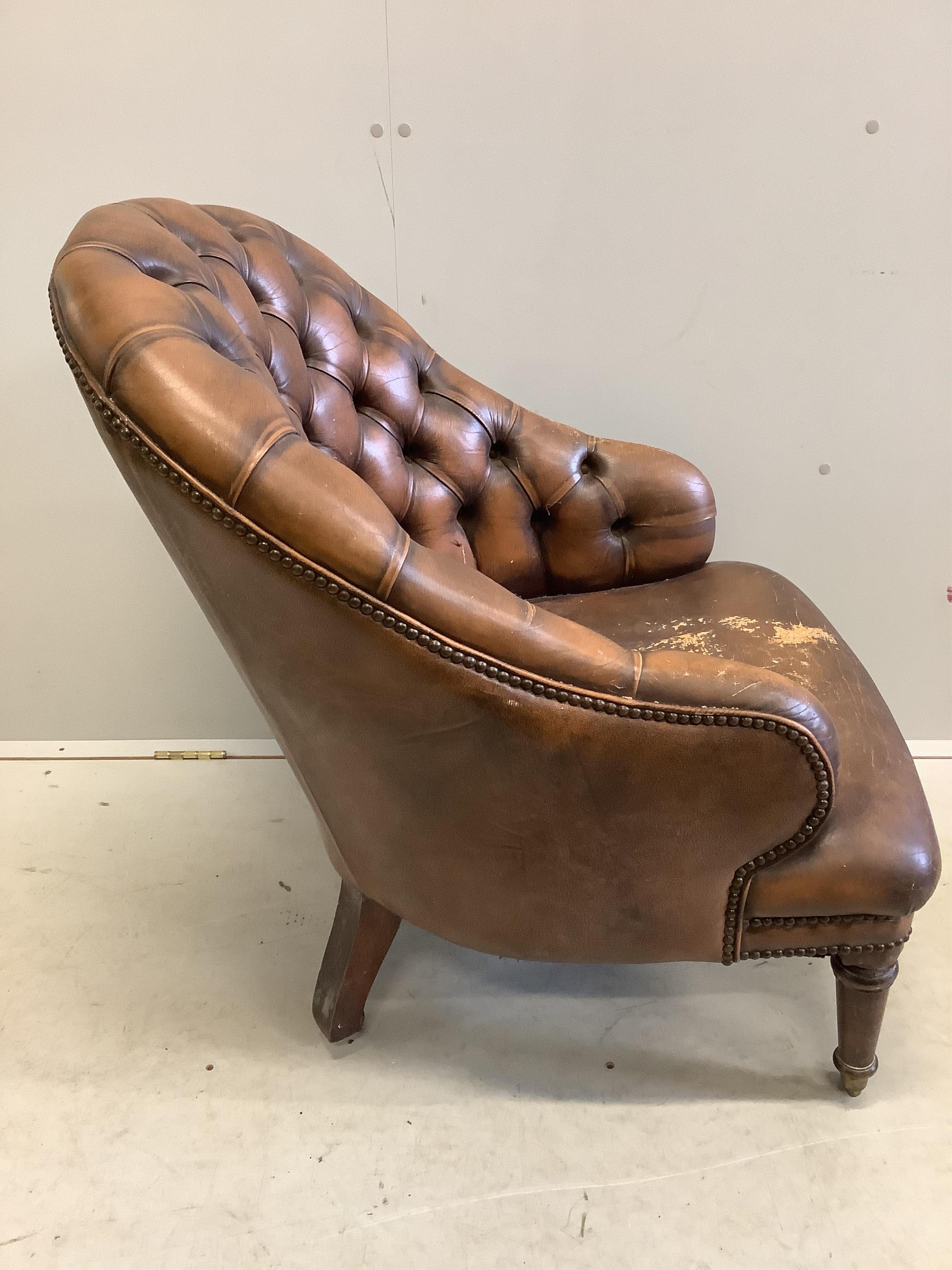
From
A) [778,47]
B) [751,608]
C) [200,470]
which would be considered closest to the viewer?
[200,470]

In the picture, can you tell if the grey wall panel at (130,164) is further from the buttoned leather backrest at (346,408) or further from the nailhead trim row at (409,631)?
the nailhead trim row at (409,631)

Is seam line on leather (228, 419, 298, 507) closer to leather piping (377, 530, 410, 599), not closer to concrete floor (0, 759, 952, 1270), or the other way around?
leather piping (377, 530, 410, 599)

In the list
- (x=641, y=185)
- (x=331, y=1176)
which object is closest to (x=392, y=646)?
(x=331, y=1176)

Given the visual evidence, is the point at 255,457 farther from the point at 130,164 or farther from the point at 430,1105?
the point at 130,164

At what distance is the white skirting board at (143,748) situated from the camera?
5.57ft

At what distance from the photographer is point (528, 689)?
2.36ft

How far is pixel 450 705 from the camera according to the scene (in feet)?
2.39

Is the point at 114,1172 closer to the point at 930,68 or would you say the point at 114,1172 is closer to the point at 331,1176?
the point at 331,1176

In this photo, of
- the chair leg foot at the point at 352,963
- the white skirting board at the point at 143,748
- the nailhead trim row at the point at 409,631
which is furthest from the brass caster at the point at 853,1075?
the white skirting board at the point at 143,748

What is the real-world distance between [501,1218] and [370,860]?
375mm

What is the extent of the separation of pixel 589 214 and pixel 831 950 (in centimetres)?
114

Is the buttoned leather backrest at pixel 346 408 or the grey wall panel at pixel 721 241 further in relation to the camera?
the grey wall panel at pixel 721 241

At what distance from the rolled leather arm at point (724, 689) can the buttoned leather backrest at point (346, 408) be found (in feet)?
0.81

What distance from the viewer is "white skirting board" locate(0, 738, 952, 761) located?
170cm
